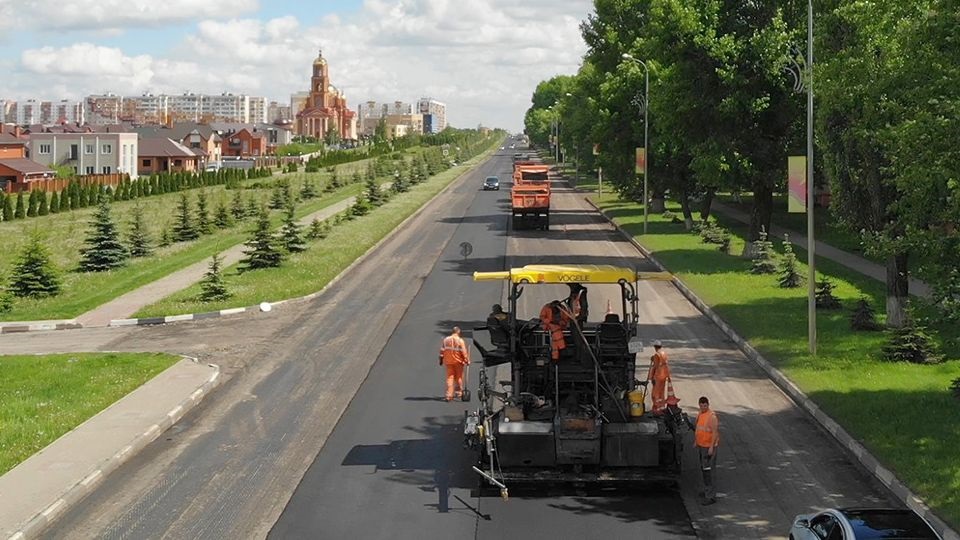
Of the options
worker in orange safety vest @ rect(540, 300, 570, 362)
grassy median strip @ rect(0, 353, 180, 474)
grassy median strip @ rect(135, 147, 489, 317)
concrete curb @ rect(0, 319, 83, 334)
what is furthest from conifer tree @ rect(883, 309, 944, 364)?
concrete curb @ rect(0, 319, 83, 334)

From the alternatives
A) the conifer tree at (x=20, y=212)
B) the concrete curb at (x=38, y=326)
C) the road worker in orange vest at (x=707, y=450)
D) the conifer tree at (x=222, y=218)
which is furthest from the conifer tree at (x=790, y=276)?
the conifer tree at (x=20, y=212)

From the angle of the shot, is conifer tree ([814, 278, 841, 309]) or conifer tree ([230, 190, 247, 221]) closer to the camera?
conifer tree ([814, 278, 841, 309])

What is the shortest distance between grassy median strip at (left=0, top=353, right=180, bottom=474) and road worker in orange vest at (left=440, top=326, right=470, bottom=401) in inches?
254

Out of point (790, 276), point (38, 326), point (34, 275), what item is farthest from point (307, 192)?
point (790, 276)

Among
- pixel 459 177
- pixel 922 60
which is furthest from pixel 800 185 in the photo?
pixel 459 177

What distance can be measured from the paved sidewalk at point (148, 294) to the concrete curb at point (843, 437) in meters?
17.9

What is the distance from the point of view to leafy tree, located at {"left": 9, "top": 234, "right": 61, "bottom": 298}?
39.0 metres

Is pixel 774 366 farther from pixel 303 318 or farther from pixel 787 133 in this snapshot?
pixel 787 133

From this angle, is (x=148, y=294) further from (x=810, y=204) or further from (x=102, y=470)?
(x=810, y=204)

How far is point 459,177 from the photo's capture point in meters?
118

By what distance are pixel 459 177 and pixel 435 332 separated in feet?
295

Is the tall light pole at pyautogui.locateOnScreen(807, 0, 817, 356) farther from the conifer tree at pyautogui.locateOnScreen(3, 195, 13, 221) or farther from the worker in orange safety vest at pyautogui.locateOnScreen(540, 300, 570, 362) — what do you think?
the conifer tree at pyautogui.locateOnScreen(3, 195, 13, 221)

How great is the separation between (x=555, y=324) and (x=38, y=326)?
22408 mm

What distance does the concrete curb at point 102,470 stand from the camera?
13.8 metres
